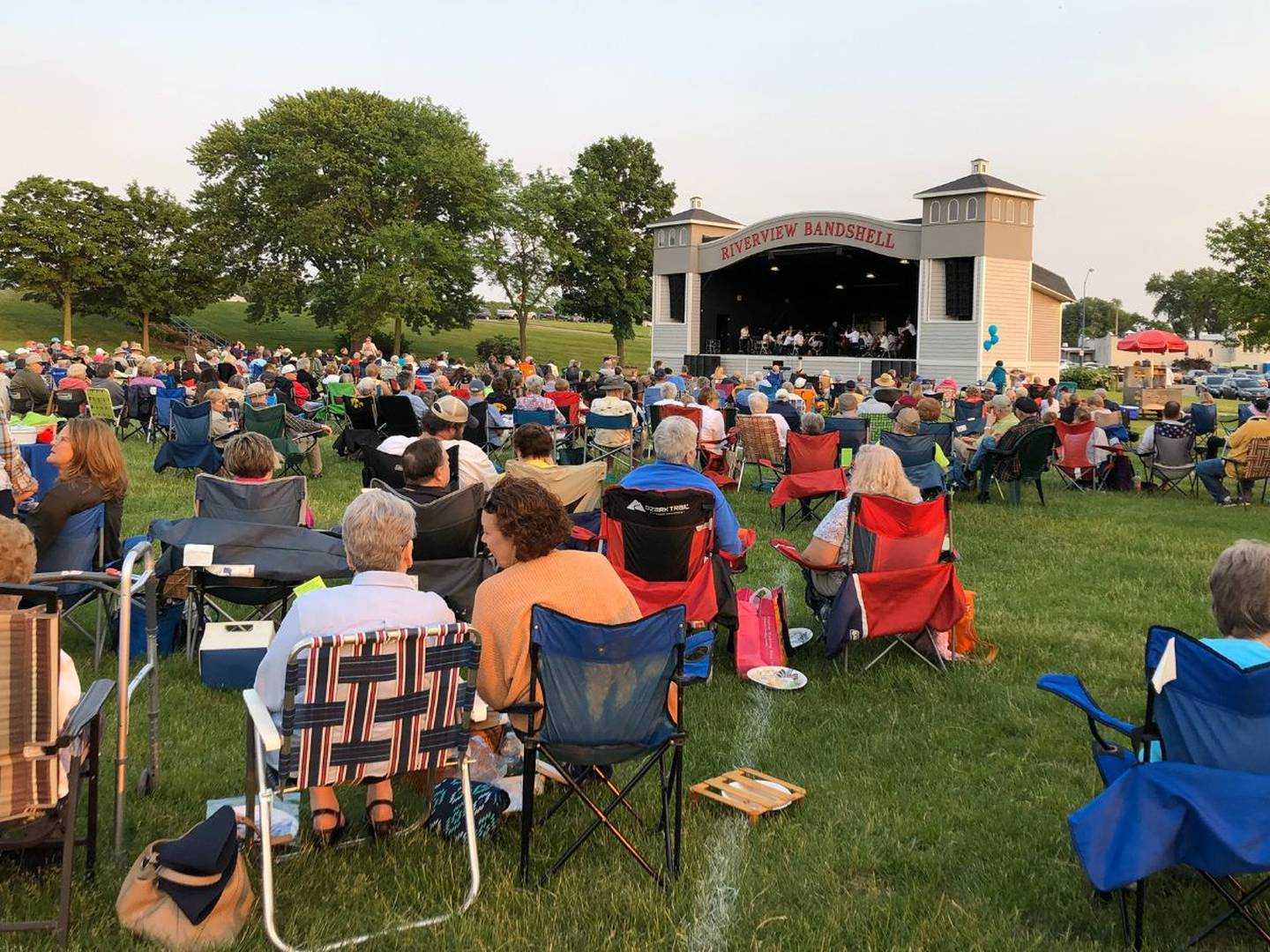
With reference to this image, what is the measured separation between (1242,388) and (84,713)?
144ft

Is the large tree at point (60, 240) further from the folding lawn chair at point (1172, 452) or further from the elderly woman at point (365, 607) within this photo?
the elderly woman at point (365, 607)

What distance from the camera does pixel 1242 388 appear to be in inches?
1569

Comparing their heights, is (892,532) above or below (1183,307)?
below

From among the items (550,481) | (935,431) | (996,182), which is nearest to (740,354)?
(996,182)

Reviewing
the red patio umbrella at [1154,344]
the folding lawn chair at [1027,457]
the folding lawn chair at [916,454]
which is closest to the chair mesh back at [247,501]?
the folding lawn chair at [916,454]

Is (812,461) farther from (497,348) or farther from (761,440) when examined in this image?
(497,348)

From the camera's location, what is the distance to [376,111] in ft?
138

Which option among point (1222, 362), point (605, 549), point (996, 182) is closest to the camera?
point (605, 549)

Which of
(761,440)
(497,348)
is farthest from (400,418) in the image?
(497,348)

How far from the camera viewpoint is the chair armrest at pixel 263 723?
2762 millimetres

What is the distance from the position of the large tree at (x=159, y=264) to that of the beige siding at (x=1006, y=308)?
1179 inches

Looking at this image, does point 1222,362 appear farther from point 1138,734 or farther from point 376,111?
point 1138,734

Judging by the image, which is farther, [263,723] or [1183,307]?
[1183,307]

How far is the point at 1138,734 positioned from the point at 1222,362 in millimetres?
92660
